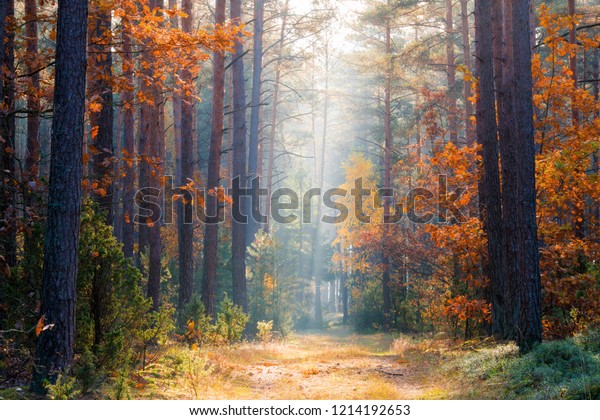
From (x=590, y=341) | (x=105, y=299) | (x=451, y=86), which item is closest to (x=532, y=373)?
(x=590, y=341)

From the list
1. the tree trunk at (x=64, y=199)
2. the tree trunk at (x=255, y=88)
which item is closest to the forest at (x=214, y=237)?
the tree trunk at (x=64, y=199)

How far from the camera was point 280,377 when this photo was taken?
35.7 ft

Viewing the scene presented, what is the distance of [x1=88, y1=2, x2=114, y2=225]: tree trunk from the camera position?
8619mm

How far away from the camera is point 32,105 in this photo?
33.4ft

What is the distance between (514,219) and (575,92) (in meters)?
4.58

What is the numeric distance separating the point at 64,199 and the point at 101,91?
2.73 metres

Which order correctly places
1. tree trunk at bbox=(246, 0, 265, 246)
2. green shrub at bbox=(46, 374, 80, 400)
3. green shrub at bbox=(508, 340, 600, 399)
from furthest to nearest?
1. tree trunk at bbox=(246, 0, 265, 246)
2. green shrub at bbox=(508, 340, 600, 399)
3. green shrub at bbox=(46, 374, 80, 400)

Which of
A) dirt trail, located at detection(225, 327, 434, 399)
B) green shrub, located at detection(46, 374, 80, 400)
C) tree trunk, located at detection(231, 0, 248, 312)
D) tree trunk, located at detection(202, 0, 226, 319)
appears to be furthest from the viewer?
tree trunk, located at detection(231, 0, 248, 312)

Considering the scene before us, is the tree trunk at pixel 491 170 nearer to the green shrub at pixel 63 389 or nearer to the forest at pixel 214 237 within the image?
the forest at pixel 214 237

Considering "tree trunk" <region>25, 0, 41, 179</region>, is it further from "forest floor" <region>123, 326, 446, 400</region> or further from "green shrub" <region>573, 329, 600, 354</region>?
"green shrub" <region>573, 329, 600, 354</region>

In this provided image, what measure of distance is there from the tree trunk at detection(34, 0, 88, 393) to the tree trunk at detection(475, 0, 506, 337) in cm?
822

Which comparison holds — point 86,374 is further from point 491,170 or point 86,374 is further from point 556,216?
point 556,216

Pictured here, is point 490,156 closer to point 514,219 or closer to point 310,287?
point 514,219

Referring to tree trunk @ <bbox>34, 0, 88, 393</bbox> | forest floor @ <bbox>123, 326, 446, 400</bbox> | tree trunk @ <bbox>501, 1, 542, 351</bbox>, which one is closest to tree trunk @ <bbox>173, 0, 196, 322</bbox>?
forest floor @ <bbox>123, 326, 446, 400</bbox>
